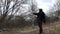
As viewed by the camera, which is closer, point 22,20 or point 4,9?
point 4,9

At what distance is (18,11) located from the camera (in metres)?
31.3

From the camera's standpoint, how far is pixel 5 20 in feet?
97.2

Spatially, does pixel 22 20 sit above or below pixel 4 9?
below

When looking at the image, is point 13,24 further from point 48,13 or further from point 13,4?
point 48,13

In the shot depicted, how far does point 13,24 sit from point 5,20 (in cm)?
132

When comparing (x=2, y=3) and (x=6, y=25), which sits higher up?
(x=2, y=3)

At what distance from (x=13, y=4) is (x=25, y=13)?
305 cm

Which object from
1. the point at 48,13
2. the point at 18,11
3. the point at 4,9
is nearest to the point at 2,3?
the point at 4,9

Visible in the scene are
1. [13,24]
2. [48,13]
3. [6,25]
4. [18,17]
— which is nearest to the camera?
[6,25]

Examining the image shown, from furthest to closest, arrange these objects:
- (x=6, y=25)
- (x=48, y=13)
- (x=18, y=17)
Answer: (x=48, y=13)
(x=18, y=17)
(x=6, y=25)

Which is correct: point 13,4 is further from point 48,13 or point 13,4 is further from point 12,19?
point 48,13

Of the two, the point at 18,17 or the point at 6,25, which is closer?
the point at 6,25

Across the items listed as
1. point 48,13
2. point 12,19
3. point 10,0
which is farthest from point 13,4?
point 48,13

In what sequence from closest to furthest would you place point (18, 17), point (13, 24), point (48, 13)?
point (13, 24) → point (18, 17) → point (48, 13)
